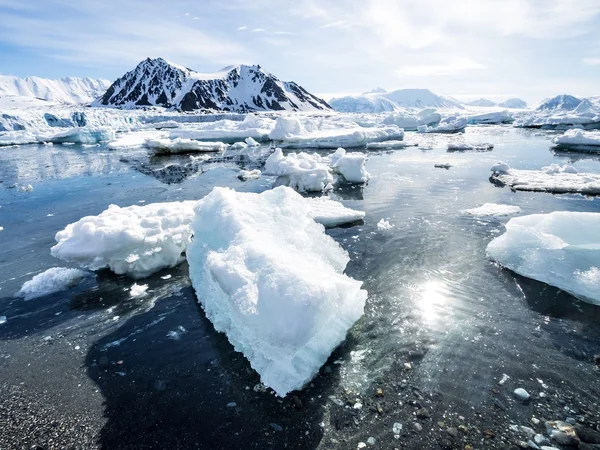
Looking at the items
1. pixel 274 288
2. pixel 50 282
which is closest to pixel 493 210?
pixel 274 288

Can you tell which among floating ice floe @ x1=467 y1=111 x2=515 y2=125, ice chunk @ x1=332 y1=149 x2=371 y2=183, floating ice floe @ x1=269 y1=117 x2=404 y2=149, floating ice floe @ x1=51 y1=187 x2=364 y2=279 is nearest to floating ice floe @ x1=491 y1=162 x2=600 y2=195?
ice chunk @ x1=332 y1=149 x2=371 y2=183

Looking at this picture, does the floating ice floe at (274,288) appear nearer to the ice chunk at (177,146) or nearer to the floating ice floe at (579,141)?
the ice chunk at (177,146)

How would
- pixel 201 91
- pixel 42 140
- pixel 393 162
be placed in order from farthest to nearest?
pixel 201 91, pixel 42 140, pixel 393 162

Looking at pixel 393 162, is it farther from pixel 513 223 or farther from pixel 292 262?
pixel 292 262

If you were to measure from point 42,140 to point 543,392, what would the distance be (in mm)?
45963

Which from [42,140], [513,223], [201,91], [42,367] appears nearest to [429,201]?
[513,223]

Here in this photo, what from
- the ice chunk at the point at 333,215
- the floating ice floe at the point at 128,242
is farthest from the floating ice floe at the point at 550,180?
the floating ice floe at the point at 128,242

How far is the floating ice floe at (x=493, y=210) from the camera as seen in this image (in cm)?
948

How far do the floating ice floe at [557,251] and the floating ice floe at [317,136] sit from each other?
71.7 feet

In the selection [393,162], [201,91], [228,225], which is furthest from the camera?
[201,91]

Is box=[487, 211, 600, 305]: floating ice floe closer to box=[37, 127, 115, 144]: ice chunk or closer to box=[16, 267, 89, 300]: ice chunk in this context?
box=[16, 267, 89, 300]: ice chunk

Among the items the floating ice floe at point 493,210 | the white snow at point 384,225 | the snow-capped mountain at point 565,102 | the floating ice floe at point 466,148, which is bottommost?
the white snow at point 384,225

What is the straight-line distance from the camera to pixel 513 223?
21.9 ft

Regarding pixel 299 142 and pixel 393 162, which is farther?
pixel 299 142
